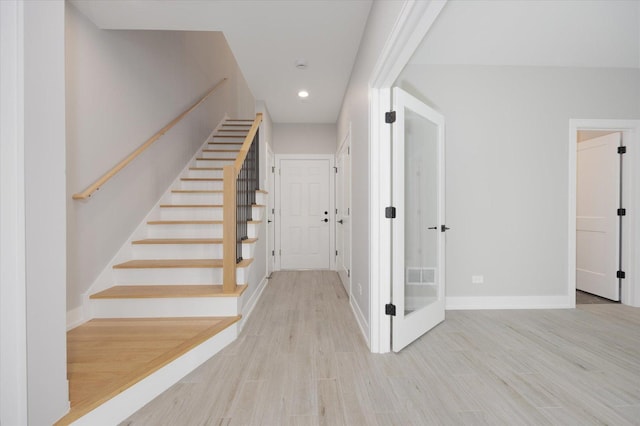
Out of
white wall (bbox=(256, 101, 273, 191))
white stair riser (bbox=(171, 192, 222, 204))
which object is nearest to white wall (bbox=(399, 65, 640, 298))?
white wall (bbox=(256, 101, 273, 191))

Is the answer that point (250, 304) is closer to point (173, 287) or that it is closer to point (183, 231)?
point (173, 287)

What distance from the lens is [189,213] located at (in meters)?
3.34

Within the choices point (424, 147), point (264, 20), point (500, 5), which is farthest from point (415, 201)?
point (264, 20)

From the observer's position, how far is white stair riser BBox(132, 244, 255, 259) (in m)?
2.82

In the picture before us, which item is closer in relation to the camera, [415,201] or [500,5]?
[500,5]

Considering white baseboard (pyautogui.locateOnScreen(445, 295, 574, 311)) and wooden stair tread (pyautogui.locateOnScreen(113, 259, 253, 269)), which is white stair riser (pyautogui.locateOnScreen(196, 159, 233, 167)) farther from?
white baseboard (pyautogui.locateOnScreen(445, 295, 574, 311))

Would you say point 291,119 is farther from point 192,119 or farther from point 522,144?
point 522,144

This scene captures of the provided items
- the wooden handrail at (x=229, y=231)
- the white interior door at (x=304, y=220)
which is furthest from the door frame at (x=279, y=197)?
the wooden handrail at (x=229, y=231)

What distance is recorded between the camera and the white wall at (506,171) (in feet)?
10.4

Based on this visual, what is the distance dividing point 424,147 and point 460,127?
916 millimetres

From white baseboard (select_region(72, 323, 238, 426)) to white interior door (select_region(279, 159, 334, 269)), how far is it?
310 centimetres

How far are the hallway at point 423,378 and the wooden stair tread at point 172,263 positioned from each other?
0.62 meters
